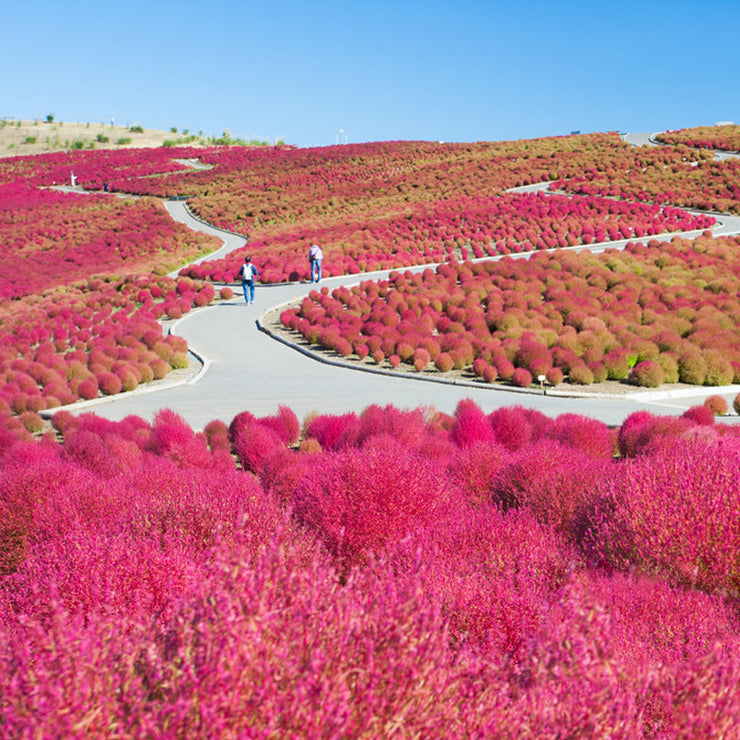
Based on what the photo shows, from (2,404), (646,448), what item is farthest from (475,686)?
(2,404)

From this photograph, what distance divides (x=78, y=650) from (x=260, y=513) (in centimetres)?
300

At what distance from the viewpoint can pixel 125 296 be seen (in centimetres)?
2372

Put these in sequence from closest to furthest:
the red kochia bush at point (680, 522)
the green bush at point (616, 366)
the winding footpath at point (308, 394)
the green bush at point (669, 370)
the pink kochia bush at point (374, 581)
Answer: the pink kochia bush at point (374, 581), the red kochia bush at point (680, 522), the winding footpath at point (308, 394), the green bush at point (669, 370), the green bush at point (616, 366)

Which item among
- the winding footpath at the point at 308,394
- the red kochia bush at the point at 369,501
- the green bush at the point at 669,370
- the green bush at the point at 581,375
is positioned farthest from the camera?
the green bush at the point at 669,370

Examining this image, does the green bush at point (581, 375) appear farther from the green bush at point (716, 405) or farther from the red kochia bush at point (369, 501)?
Answer: the red kochia bush at point (369, 501)

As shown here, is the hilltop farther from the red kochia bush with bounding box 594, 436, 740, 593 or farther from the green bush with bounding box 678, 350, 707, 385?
the red kochia bush with bounding box 594, 436, 740, 593

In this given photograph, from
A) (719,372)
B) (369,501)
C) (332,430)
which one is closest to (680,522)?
(369,501)

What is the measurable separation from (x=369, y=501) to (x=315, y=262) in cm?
2029

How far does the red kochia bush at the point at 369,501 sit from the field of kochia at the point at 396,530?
2 centimetres

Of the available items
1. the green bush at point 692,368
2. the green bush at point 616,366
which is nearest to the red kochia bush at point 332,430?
the green bush at point 616,366

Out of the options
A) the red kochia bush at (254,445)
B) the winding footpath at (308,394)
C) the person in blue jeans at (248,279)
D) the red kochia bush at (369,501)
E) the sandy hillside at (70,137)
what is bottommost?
the winding footpath at (308,394)

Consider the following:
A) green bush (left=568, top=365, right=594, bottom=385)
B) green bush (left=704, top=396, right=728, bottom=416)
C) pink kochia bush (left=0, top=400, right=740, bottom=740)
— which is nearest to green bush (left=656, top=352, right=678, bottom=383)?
green bush (left=568, top=365, right=594, bottom=385)

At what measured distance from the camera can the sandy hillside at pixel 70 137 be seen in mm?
84250

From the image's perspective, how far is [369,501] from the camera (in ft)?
18.8
